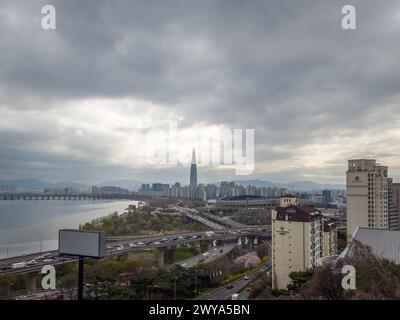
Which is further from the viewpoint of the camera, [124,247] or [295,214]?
[124,247]

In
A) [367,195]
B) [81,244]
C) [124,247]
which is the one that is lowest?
[124,247]

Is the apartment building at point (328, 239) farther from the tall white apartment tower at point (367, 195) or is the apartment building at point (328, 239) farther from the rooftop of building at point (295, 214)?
the rooftop of building at point (295, 214)

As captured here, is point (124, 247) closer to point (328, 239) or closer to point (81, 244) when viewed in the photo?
point (328, 239)

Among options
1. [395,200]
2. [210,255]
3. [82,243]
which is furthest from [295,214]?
[395,200]

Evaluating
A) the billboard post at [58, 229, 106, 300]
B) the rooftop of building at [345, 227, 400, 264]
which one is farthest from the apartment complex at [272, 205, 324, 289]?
the billboard post at [58, 229, 106, 300]

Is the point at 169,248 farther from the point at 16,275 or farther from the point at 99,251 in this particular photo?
the point at 99,251

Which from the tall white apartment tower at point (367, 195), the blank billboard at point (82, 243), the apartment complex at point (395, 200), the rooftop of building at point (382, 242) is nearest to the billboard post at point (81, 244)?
the blank billboard at point (82, 243)
